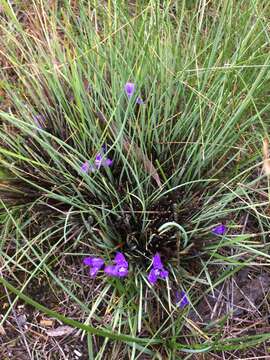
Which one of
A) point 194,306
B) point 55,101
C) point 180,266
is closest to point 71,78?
point 55,101

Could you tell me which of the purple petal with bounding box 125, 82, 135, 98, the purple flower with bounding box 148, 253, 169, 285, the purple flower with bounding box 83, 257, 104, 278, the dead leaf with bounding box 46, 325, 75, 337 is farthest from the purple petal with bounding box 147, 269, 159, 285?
the purple petal with bounding box 125, 82, 135, 98

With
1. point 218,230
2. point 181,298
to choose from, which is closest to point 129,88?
point 218,230

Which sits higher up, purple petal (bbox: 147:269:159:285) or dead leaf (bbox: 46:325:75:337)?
purple petal (bbox: 147:269:159:285)

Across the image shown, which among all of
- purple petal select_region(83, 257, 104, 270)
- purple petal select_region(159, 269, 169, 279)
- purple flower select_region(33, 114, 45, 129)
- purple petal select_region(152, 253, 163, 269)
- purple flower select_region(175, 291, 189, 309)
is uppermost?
purple flower select_region(33, 114, 45, 129)

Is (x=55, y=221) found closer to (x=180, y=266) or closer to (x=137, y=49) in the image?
(x=180, y=266)

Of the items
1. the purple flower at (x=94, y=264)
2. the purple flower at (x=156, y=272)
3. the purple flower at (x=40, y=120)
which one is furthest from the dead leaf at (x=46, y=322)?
the purple flower at (x=40, y=120)

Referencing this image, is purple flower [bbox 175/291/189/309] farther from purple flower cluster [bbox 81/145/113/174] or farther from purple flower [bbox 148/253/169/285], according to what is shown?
purple flower cluster [bbox 81/145/113/174]

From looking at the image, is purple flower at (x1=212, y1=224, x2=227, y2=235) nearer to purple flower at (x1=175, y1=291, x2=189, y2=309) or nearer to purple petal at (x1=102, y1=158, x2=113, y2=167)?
purple flower at (x1=175, y1=291, x2=189, y2=309)

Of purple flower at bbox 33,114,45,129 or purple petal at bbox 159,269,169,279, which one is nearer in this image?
purple petal at bbox 159,269,169,279
